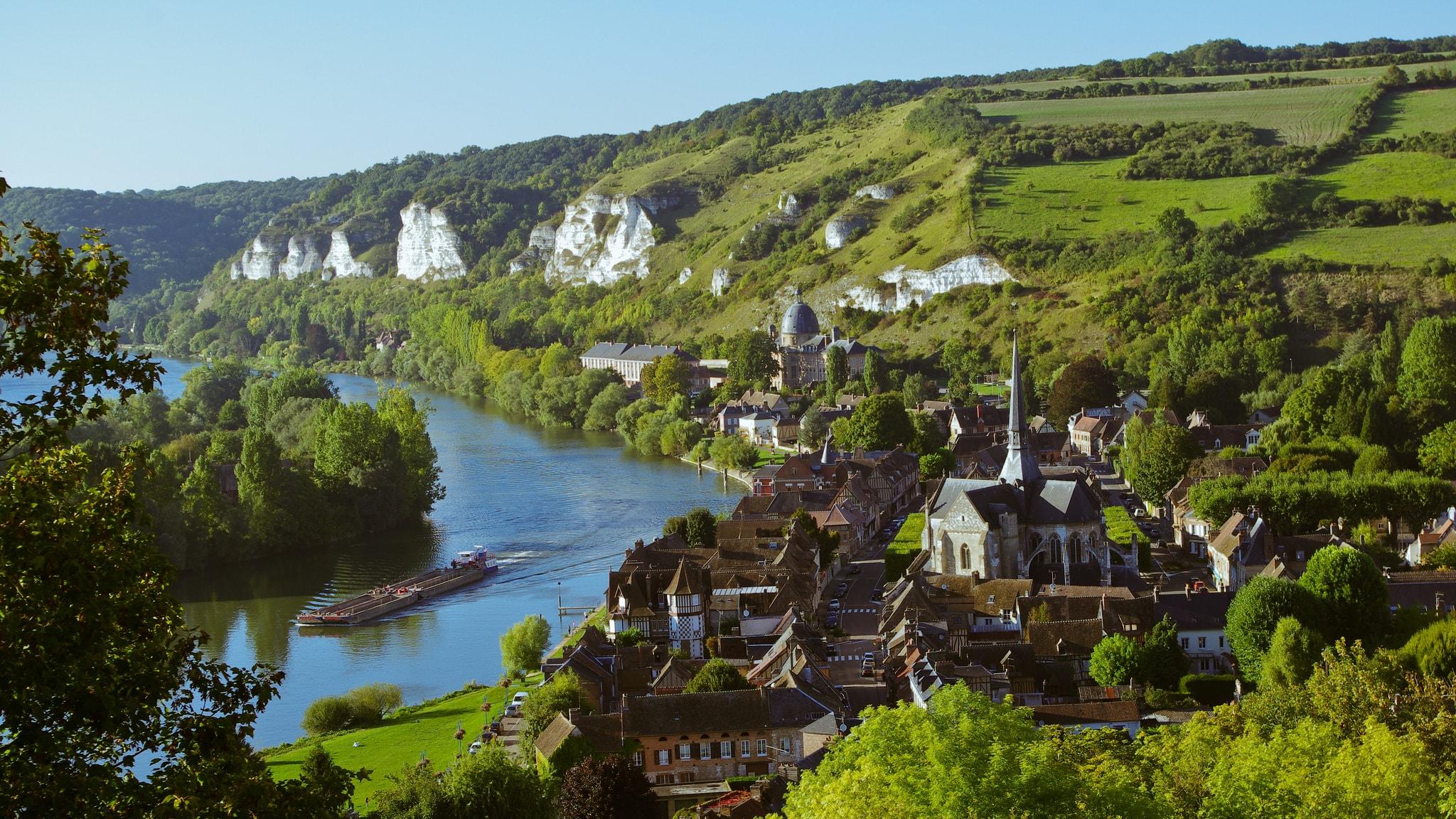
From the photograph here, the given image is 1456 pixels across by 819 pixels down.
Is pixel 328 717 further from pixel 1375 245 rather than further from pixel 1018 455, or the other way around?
pixel 1375 245

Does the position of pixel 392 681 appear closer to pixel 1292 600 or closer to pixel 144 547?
pixel 1292 600

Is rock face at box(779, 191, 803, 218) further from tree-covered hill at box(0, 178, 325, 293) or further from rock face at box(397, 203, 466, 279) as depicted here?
tree-covered hill at box(0, 178, 325, 293)

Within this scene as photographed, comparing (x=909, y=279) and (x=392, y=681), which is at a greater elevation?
(x=909, y=279)

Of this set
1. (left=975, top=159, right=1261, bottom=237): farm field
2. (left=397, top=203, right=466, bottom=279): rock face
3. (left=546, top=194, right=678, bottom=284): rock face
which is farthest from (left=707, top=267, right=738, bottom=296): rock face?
(left=397, top=203, right=466, bottom=279): rock face

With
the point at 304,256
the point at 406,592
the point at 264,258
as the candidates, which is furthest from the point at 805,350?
the point at 264,258

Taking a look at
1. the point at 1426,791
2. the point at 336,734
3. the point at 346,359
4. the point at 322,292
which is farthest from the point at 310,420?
the point at 322,292
